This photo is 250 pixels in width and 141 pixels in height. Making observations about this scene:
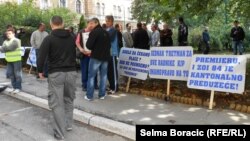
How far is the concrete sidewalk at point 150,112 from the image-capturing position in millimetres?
6905

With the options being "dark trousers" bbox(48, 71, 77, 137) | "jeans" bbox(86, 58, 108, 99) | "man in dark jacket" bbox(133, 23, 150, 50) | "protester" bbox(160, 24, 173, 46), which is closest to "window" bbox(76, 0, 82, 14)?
"protester" bbox(160, 24, 173, 46)

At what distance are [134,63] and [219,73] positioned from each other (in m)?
2.61

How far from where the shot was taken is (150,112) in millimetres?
7582

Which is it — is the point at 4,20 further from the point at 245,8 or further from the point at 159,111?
the point at 159,111

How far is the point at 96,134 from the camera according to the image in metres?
6.72

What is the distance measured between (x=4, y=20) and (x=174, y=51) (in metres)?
15.8

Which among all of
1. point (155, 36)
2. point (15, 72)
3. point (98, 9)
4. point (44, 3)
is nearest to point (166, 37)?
point (155, 36)

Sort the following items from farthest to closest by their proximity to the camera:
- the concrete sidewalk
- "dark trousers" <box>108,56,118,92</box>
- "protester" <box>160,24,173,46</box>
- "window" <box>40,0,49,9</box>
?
"window" <box>40,0,49,9</box> → "protester" <box>160,24,173,46</box> → "dark trousers" <box>108,56,118,92</box> → the concrete sidewalk

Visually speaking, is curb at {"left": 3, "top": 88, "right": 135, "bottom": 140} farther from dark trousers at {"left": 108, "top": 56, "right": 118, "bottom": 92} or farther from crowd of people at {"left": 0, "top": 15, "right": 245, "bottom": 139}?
dark trousers at {"left": 108, "top": 56, "right": 118, "bottom": 92}

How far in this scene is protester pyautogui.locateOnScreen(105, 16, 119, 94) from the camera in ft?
30.5

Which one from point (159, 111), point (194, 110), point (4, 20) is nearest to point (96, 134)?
point (159, 111)

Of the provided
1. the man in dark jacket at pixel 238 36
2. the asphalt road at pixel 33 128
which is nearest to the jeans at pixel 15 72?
the asphalt road at pixel 33 128

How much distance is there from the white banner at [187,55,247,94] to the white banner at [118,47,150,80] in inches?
58.5

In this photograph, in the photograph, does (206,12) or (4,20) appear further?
(4,20)
